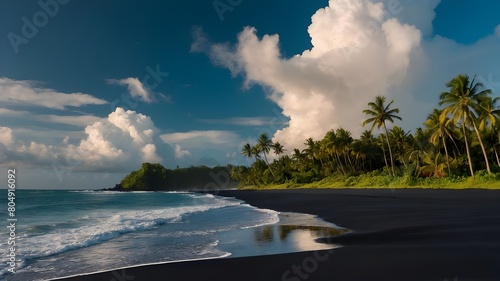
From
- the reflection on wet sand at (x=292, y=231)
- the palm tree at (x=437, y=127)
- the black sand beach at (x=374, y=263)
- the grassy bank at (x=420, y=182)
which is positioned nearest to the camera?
the black sand beach at (x=374, y=263)

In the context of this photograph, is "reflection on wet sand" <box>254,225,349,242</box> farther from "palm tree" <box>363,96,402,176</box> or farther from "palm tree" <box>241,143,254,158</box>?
"palm tree" <box>241,143,254,158</box>

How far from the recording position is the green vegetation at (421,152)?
119ft

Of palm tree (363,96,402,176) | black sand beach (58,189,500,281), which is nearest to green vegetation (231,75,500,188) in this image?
palm tree (363,96,402,176)

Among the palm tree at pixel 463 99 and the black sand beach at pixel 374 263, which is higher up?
the palm tree at pixel 463 99

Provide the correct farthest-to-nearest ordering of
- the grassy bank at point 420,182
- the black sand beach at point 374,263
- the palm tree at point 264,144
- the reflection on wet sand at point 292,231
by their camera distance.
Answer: the palm tree at point 264,144, the grassy bank at point 420,182, the reflection on wet sand at point 292,231, the black sand beach at point 374,263

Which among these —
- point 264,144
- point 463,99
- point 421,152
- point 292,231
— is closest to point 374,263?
point 292,231

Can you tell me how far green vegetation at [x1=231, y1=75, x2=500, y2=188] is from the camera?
119 feet

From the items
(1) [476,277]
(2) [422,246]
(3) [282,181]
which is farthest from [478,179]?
(3) [282,181]

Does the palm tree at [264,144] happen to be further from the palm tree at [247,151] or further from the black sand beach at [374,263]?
the black sand beach at [374,263]

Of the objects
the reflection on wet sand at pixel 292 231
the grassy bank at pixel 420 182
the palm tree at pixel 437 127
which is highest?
the palm tree at pixel 437 127

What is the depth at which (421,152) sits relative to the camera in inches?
1970

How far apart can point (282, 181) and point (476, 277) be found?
79.4 metres

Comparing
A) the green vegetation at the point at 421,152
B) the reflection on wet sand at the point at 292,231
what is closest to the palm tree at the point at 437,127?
the green vegetation at the point at 421,152

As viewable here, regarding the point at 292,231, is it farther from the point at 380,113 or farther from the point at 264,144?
the point at 264,144
